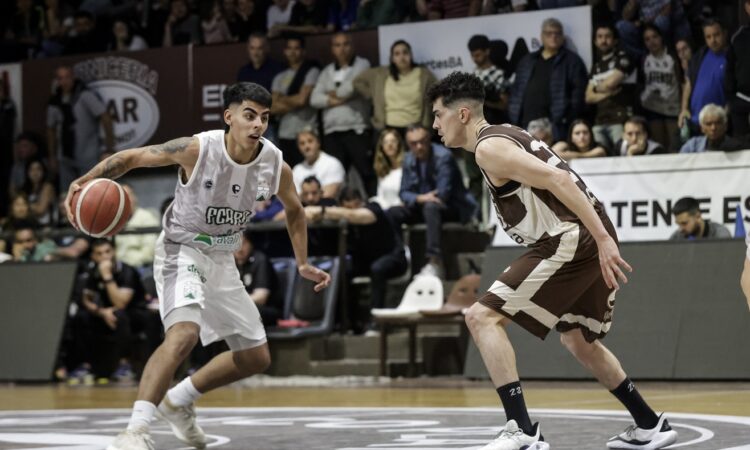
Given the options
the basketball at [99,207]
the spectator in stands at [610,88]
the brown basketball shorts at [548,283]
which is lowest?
the brown basketball shorts at [548,283]

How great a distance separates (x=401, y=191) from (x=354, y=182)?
1.18 metres

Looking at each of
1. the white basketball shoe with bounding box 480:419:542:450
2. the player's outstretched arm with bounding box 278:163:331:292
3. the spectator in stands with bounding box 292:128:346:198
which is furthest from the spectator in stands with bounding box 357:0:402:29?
the white basketball shoe with bounding box 480:419:542:450

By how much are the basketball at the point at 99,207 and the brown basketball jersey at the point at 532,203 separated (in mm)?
1937

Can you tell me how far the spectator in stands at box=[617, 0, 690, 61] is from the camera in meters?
12.7

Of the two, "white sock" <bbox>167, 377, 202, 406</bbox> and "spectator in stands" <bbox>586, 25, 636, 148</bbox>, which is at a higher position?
"spectator in stands" <bbox>586, 25, 636, 148</bbox>

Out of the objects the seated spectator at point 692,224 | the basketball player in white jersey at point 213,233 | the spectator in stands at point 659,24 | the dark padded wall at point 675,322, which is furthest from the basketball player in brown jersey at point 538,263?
the spectator in stands at point 659,24

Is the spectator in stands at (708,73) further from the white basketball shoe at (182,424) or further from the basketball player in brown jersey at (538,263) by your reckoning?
the white basketball shoe at (182,424)

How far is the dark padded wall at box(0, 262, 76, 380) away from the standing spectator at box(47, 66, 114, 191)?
8.79 feet

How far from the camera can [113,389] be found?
39.3ft

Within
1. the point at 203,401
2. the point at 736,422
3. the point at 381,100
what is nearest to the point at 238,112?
the point at 736,422

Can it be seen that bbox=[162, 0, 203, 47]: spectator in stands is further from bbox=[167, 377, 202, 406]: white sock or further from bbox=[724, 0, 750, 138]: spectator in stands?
bbox=[167, 377, 202, 406]: white sock

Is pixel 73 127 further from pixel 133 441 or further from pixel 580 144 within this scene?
pixel 133 441

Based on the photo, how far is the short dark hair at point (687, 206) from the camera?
35.5ft

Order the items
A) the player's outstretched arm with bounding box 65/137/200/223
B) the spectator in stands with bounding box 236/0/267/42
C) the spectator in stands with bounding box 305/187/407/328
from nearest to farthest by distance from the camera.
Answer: the player's outstretched arm with bounding box 65/137/200/223, the spectator in stands with bounding box 305/187/407/328, the spectator in stands with bounding box 236/0/267/42
